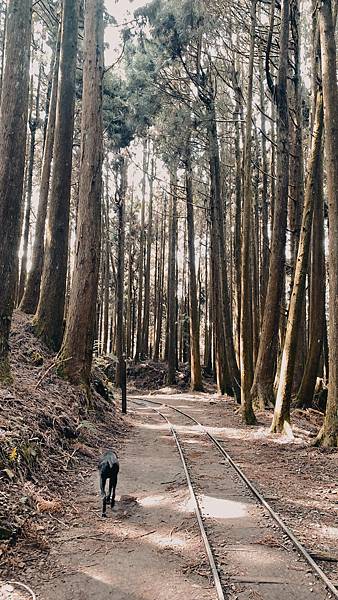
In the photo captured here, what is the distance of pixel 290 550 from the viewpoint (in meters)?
5.08

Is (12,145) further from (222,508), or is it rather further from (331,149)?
(222,508)

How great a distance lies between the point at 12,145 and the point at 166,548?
19.2 feet

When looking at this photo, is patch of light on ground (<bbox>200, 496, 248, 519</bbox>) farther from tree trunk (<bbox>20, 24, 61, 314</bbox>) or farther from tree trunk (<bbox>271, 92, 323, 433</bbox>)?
tree trunk (<bbox>20, 24, 61, 314</bbox>)

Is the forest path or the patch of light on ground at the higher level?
the patch of light on ground

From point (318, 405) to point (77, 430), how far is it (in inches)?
348

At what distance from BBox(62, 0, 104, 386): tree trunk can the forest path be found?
368 centimetres

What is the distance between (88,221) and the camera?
11.8m

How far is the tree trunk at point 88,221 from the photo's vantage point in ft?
38.0

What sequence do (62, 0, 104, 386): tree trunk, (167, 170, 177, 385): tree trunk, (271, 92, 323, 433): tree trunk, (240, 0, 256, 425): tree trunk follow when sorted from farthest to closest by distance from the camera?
(167, 170, 177, 385): tree trunk < (240, 0, 256, 425): tree trunk < (62, 0, 104, 386): tree trunk < (271, 92, 323, 433): tree trunk

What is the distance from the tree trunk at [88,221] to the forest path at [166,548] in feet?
12.1

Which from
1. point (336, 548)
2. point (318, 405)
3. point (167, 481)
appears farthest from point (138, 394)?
point (336, 548)

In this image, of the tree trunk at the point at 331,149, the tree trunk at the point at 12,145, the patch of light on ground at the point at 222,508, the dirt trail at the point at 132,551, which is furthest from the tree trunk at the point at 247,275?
the patch of light on ground at the point at 222,508

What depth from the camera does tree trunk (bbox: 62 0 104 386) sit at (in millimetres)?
11586

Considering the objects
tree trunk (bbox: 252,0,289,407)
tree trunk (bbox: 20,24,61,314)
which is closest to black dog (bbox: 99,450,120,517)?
tree trunk (bbox: 252,0,289,407)
